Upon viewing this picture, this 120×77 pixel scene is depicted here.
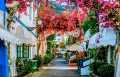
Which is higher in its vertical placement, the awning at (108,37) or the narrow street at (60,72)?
the awning at (108,37)

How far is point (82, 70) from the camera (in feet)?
47.5

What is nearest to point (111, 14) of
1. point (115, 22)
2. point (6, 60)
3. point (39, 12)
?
point (115, 22)

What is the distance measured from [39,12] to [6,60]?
39.1ft

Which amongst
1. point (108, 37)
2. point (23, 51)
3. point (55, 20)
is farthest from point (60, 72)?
point (108, 37)

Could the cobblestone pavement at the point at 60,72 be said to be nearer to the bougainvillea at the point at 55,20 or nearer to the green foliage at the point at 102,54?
the green foliage at the point at 102,54

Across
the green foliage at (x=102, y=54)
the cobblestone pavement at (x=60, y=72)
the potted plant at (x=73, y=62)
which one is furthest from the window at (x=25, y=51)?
the potted plant at (x=73, y=62)

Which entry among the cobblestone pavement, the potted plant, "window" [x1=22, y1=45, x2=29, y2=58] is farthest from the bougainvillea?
the potted plant

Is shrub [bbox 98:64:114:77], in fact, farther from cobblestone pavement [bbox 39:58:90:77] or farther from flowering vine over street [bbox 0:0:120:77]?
cobblestone pavement [bbox 39:58:90:77]

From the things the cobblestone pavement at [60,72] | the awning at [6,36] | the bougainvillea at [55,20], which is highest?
the bougainvillea at [55,20]

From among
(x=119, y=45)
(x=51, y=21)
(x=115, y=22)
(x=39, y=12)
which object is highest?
(x=39, y=12)

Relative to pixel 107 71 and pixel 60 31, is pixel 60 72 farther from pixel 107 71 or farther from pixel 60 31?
pixel 107 71

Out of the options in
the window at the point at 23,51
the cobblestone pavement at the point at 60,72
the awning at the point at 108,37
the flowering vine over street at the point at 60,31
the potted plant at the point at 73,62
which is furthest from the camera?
the potted plant at the point at 73,62

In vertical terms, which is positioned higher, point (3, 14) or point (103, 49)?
point (3, 14)

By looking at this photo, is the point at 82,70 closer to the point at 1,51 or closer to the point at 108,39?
the point at 108,39
